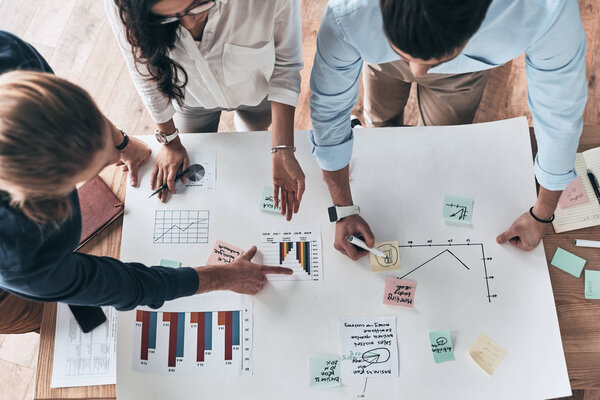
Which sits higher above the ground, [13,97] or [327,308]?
[13,97]

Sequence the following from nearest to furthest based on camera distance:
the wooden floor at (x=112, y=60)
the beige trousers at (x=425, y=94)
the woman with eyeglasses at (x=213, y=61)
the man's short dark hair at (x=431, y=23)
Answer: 1. the man's short dark hair at (x=431, y=23)
2. the woman with eyeglasses at (x=213, y=61)
3. the beige trousers at (x=425, y=94)
4. the wooden floor at (x=112, y=60)

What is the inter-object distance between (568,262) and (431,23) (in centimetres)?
82

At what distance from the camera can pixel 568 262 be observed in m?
1.20

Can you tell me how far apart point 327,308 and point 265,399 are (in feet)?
0.84

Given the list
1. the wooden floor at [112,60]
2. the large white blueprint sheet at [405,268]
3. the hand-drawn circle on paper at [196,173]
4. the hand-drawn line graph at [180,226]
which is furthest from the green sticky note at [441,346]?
the wooden floor at [112,60]

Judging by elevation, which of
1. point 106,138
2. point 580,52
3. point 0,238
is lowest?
point 0,238

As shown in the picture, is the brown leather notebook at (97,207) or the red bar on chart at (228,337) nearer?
the red bar on chart at (228,337)

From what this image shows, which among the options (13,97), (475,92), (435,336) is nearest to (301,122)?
(475,92)

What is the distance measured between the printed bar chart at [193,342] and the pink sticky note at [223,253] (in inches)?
5.1

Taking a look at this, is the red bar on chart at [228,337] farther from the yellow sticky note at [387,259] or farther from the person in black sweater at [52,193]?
the yellow sticky note at [387,259]

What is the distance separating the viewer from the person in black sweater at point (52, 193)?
0.71 metres

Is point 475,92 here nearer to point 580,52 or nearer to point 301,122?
point 580,52

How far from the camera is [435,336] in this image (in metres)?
1.15

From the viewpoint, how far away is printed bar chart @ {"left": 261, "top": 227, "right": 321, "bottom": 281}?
3.99 feet
